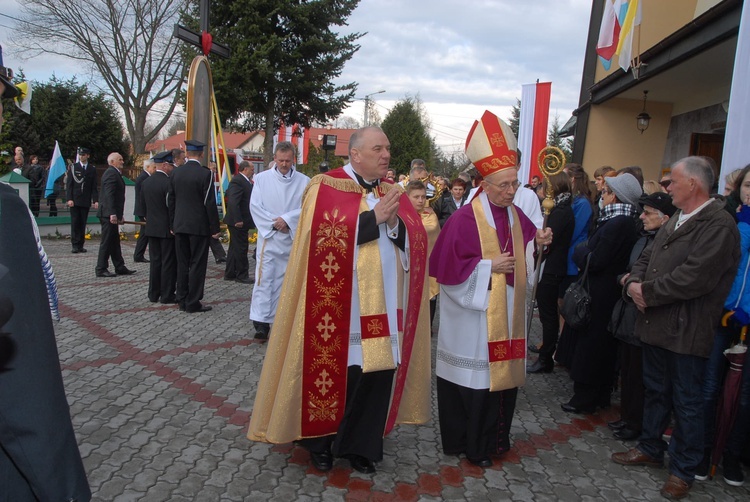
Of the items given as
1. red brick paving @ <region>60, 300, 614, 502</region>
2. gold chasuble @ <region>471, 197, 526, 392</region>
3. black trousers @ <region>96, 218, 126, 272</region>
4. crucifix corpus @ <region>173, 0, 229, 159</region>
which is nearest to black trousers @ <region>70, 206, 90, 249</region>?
black trousers @ <region>96, 218, 126, 272</region>

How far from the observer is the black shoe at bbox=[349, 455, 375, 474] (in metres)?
3.57

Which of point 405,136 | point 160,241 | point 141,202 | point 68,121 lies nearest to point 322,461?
point 160,241

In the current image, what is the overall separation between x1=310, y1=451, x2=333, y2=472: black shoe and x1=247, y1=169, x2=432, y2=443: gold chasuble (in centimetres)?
20

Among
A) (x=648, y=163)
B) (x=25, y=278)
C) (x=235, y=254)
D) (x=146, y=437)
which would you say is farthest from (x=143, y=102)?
(x=25, y=278)

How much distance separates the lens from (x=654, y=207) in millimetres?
4031

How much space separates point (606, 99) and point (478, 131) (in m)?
9.13

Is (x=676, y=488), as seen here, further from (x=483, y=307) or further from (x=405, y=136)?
(x=405, y=136)

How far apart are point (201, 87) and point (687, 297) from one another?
29.7 feet

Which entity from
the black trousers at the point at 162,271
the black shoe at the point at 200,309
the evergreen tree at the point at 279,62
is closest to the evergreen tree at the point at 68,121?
the evergreen tree at the point at 279,62

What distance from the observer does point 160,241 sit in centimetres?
803

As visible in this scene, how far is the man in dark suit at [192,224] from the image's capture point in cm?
719

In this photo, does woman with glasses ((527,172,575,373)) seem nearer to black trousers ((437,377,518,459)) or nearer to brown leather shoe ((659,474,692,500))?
black trousers ((437,377,518,459))

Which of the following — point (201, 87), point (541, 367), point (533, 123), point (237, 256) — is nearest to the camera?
point (541, 367)

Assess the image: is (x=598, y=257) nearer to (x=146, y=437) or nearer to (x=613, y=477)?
(x=613, y=477)
